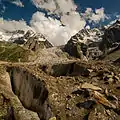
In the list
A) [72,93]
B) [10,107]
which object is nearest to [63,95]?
[72,93]

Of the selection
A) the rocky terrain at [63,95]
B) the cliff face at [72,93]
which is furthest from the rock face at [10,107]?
the cliff face at [72,93]

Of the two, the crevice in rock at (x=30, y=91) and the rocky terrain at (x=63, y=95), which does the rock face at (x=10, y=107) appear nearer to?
the rocky terrain at (x=63, y=95)

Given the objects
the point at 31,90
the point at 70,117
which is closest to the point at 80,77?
the point at 31,90

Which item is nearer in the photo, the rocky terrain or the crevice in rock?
the rocky terrain

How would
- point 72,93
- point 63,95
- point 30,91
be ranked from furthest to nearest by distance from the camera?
1. point 30,91
2. point 72,93
3. point 63,95

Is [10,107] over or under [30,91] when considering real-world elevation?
under

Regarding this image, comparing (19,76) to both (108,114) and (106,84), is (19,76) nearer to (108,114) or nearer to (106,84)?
(106,84)

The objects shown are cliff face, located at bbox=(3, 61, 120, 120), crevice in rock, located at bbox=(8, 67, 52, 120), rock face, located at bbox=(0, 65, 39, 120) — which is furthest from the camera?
crevice in rock, located at bbox=(8, 67, 52, 120)

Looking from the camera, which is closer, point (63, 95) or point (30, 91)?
point (63, 95)

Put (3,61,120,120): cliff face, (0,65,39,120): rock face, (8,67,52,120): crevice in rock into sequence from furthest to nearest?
(8,67,52,120): crevice in rock, (0,65,39,120): rock face, (3,61,120,120): cliff face

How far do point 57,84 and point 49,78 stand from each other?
80.7 inches

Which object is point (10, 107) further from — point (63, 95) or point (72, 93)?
point (72, 93)

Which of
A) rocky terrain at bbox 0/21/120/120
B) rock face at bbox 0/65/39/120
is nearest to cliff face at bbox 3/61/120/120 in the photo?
rocky terrain at bbox 0/21/120/120

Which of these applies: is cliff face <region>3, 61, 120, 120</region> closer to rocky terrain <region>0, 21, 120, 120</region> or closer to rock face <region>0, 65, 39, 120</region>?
rocky terrain <region>0, 21, 120, 120</region>
